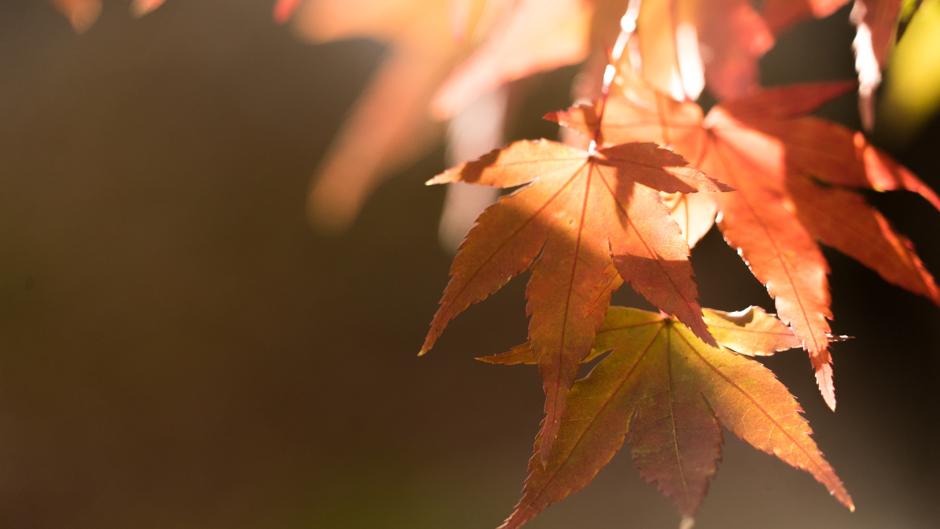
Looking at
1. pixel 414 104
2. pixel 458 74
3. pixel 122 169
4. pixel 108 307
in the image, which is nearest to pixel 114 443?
pixel 108 307

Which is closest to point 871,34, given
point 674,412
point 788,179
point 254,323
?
point 788,179

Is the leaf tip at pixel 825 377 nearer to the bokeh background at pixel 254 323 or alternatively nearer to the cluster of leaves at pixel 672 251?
the cluster of leaves at pixel 672 251

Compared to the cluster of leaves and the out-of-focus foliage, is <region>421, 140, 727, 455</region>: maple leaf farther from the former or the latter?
the out-of-focus foliage

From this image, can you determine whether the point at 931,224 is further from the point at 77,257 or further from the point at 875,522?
the point at 77,257

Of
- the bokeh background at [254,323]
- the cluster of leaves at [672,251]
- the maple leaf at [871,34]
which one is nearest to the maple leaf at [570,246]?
the cluster of leaves at [672,251]

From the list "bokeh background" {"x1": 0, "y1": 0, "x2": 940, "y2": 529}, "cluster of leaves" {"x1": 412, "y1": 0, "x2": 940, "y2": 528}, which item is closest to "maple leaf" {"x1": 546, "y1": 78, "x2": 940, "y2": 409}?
"cluster of leaves" {"x1": 412, "y1": 0, "x2": 940, "y2": 528}

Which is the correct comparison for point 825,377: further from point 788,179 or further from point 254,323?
point 254,323

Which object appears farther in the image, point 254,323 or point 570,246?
point 254,323
